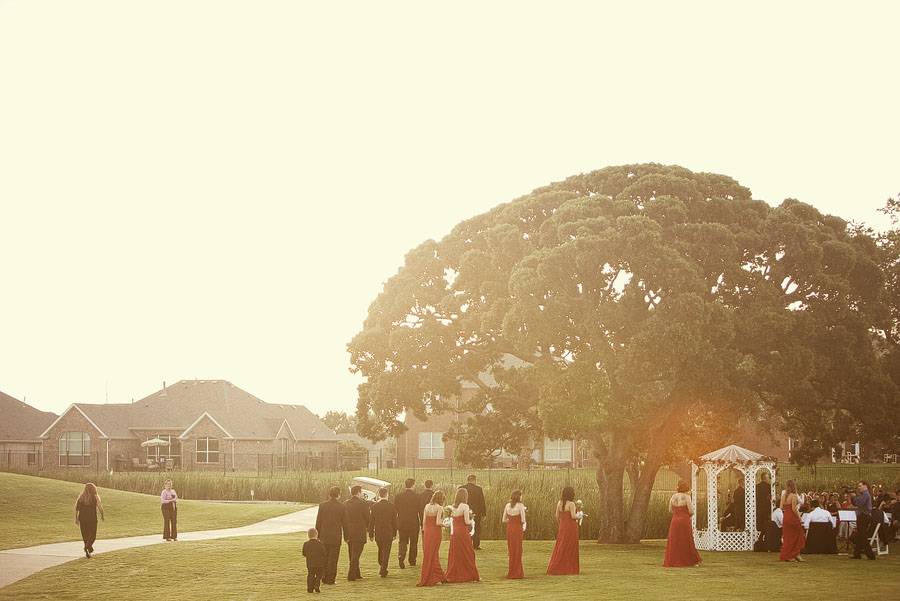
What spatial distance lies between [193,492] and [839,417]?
104 feet

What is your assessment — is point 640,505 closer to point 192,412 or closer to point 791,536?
point 791,536

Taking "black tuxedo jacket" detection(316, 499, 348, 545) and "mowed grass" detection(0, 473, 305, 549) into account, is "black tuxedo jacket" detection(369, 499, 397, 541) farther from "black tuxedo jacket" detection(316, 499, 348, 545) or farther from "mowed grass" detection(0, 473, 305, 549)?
"mowed grass" detection(0, 473, 305, 549)

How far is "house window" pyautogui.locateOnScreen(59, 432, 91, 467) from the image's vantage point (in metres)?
66.8

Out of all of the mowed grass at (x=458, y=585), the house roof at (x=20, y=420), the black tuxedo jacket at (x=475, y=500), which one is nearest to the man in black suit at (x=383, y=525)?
the mowed grass at (x=458, y=585)

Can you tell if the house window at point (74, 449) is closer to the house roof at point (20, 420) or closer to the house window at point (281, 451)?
the house roof at point (20, 420)

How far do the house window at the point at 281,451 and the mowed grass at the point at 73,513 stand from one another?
27.7 m

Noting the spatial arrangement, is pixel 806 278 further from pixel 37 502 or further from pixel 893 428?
pixel 37 502

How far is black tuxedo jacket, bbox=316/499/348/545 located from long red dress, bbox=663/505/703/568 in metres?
7.78

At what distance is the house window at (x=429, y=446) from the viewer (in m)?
69.3

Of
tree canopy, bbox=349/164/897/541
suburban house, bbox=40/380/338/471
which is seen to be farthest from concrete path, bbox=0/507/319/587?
suburban house, bbox=40/380/338/471

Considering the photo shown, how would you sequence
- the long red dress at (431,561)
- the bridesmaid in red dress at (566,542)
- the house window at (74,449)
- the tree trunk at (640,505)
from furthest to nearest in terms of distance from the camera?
the house window at (74,449)
the tree trunk at (640,505)
the bridesmaid in red dress at (566,542)
the long red dress at (431,561)

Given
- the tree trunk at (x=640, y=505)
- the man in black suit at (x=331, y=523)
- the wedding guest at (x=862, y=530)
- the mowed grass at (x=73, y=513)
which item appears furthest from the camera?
the mowed grass at (x=73, y=513)

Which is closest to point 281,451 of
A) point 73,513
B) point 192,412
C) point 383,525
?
point 192,412

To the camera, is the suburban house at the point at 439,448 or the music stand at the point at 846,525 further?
the suburban house at the point at 439,448
